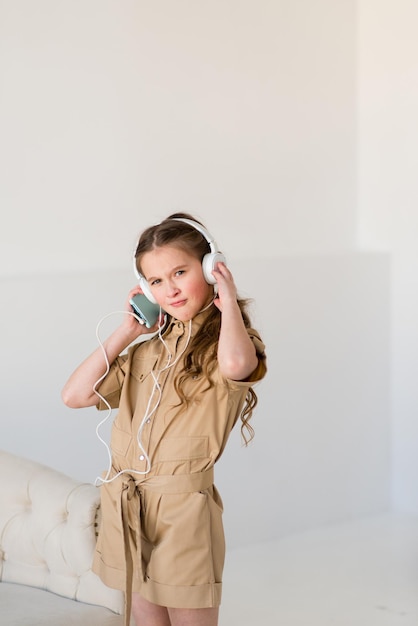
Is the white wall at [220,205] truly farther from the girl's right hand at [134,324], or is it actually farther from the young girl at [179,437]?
the young girl at [179,437]

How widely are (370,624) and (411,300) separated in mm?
1676

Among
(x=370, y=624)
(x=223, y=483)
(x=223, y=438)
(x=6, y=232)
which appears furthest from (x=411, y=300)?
(x=223, y=438)

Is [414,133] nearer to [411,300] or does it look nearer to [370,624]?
[411,300]

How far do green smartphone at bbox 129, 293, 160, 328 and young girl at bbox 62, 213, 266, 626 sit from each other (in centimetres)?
5

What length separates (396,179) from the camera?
442 centimetres

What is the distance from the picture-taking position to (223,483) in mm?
3891

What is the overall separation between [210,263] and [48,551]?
0.88 m

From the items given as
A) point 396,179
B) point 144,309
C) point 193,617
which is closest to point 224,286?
point 144,309

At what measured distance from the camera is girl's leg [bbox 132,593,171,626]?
6.50 feet

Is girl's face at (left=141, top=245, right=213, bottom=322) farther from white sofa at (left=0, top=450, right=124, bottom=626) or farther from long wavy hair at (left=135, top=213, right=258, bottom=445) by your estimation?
white sofa at (left=0, top=450, right=124, bottom=626)

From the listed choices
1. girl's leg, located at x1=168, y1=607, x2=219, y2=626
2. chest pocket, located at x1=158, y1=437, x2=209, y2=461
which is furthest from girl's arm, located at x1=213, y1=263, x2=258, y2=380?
girl's leg, located at x1=168, y1=607, x2=219, y2=626

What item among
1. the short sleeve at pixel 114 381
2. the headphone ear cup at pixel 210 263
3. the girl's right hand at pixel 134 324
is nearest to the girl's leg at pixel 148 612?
the short sleeve at pixel 114 381

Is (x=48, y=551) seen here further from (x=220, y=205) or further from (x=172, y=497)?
(x=220, y=205)

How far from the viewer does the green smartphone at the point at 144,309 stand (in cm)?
204
